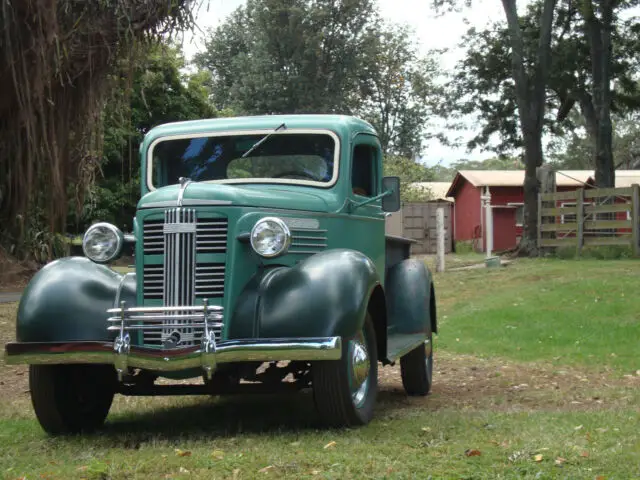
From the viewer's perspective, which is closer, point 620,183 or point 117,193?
point 117,193

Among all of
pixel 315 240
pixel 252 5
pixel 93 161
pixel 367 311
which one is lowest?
pixel 367 311

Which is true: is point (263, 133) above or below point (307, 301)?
above

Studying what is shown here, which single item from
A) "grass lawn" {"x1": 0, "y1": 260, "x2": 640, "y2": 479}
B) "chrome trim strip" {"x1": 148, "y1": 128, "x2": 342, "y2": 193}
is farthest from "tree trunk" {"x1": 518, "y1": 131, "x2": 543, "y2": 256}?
"chrome trim strip" {"x1": 148, "y1": 128, "x2": 342, "y2": 193}

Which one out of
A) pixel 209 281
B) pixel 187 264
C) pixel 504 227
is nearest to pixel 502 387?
pixel 209 281

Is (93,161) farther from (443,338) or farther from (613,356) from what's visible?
(613,356)

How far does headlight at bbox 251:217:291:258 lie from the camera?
6262 mm

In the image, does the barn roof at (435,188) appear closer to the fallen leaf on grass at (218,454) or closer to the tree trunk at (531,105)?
the tree trunk at (531,105)

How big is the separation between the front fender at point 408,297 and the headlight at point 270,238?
2.36m

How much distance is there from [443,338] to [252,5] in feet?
126

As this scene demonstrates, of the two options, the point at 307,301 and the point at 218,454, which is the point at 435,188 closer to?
the point at 307,301

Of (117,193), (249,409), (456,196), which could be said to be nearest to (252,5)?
(456,196)

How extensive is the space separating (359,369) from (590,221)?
59.4 ft

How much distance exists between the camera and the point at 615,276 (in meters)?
17.6

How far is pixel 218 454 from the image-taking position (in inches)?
212
